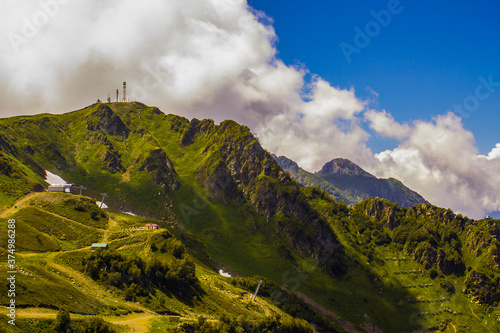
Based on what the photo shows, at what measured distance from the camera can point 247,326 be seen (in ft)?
385

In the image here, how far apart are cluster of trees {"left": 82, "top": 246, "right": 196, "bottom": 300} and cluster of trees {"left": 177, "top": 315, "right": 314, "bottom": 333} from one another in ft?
85.8

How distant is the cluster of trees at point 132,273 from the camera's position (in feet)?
378

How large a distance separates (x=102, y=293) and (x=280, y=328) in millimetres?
65470

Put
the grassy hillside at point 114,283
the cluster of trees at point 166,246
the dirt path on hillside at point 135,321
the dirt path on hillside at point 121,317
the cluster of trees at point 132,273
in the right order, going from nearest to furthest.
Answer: the dirt path on hillside at point 121,317 < the grassy hillside at point 114,283 < the dirt path on hillside at point 135,321 < the cluster of trees at point 132,273 < the cluster of trees at point 166,246

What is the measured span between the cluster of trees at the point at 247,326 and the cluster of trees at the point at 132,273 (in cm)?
2614

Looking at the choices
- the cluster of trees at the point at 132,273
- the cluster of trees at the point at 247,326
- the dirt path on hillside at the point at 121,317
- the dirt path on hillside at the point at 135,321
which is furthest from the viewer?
the cluster of trees at the point at 132,273

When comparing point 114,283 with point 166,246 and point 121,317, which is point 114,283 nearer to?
point 121,317

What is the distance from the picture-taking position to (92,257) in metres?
120

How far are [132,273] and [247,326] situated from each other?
44743mm

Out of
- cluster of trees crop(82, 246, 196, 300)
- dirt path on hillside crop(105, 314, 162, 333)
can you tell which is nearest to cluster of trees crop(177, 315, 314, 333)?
dirt path on hillside crop(105, 314, 162, 333)

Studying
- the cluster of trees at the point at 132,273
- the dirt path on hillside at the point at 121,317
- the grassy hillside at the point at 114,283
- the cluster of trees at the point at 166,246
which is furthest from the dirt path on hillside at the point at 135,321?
the cluster of trees at the point at 166,246

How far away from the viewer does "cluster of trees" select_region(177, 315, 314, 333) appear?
101m

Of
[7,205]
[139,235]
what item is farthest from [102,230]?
[7,205]

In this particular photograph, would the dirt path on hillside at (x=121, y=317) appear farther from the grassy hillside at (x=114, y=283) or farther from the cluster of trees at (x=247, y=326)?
the cluster of trees at (x=247, y=326)
